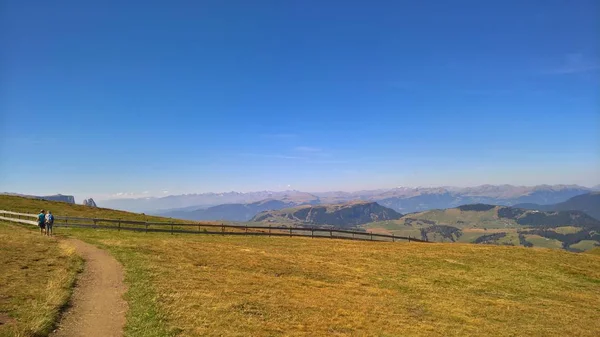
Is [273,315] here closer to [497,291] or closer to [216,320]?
[216,320]

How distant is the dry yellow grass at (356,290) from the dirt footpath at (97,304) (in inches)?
34.5

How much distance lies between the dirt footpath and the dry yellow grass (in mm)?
877

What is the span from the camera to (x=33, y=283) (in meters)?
17.3

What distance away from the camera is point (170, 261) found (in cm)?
2597

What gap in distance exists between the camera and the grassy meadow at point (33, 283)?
1263cm

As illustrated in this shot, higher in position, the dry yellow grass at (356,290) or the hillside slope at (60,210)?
the hillside slope at (60,210)

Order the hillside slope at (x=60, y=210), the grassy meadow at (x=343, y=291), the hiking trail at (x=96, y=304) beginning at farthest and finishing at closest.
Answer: the hillside slope at (x=60, y=210) < the grassy meadow at (x=343, y=291) < the hiking trail at (x=96, y=304)

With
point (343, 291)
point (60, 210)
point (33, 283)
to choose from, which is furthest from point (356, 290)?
point (60, 210)

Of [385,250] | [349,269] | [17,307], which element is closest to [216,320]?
[17,307]

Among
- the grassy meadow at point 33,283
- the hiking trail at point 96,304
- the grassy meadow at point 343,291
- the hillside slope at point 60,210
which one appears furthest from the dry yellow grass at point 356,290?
the hillside slope at point 60,210

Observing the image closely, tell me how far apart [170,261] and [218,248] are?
27.7ft

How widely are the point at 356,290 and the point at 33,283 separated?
62.2ft

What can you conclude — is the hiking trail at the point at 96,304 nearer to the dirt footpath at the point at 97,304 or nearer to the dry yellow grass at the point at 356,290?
the dirt footpath at the point at 97,304

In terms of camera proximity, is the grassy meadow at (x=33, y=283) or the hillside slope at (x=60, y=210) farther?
the hillside slope at (x=60, y=210)
